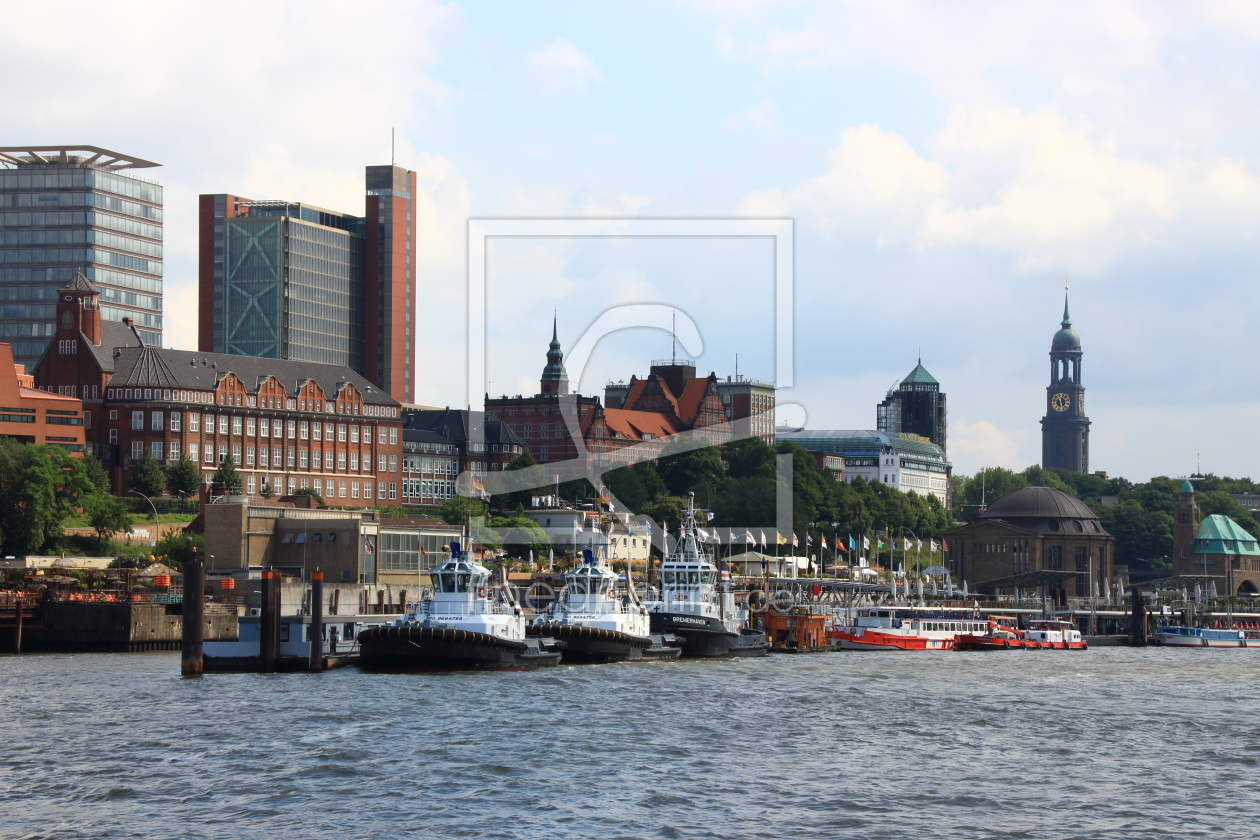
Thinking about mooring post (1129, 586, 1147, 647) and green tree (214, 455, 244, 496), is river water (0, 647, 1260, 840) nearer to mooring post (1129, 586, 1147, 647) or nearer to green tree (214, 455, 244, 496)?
mooring post (1129, 586, 1147, 647)

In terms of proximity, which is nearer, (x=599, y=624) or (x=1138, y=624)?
(x=599, y=624)

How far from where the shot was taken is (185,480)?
18100 centimetres

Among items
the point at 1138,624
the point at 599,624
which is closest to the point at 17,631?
the point at 599,624

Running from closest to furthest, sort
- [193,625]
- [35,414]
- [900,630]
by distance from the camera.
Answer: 1. [193,625]
2. [900,630]
3. [35,414]

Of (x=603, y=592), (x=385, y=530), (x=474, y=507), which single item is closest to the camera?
(x=603, y=592)

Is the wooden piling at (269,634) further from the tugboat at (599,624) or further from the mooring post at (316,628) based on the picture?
the tugboat at (599,624)

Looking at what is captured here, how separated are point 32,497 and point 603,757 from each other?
95467 mm

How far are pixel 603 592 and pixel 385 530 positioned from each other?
43.9 meters

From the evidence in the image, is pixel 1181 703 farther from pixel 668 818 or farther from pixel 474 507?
pixel 474 507

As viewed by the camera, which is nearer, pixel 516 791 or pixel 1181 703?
pixel 516 791

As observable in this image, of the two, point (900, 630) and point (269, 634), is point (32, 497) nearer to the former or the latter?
point (269, 634)

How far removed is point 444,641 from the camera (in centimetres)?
8775

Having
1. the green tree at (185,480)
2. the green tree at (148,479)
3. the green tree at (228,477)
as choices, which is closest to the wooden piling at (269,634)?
the green tree at (228,477)

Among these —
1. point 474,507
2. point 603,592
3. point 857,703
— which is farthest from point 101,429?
point 857,703
